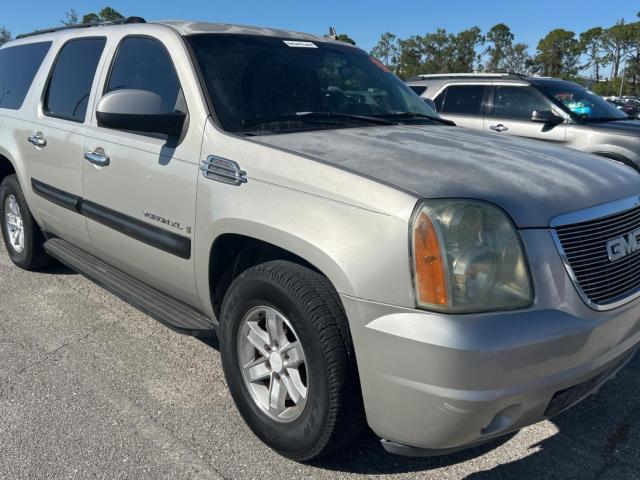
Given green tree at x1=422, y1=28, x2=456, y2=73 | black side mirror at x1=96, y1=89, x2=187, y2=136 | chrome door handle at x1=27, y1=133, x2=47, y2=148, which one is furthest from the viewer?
green tree at x1=422, y1=28, x2=456, y2=73

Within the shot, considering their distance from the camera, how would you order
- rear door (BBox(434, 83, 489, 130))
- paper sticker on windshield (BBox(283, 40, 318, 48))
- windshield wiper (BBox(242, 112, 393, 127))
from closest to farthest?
1. windshield wiper (BBox(242, 112, 393, 127))
2. paper sticker on windshield (BBox(283, 40, 318, 48))
3. rear door (BBox(434, 83, 489, 130))

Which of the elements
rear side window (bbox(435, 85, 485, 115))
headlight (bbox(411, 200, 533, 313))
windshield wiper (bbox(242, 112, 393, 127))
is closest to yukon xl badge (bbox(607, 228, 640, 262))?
headlight (bbox(411, 200, 533, 313))

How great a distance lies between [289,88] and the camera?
3.20m

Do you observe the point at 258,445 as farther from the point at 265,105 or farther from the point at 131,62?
the point at 131,62

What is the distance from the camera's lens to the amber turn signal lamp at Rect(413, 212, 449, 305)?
196 cm

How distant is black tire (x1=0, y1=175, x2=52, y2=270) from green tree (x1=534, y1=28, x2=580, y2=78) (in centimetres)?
6754

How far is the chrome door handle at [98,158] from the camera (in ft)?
11.1

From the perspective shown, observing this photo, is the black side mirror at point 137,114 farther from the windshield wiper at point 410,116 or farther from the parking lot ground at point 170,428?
the parking lot ground at point 170,428

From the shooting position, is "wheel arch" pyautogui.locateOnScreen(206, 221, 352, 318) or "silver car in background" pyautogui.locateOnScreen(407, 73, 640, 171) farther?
"silver car in background" pyautogui.locateOnScreen(407, 73, 640, 171)

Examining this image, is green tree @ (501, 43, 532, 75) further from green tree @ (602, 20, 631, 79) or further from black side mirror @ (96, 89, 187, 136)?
black side mirror @ (96, 89, 187, 136)

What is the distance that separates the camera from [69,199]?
12.6ft

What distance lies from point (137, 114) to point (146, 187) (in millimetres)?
419

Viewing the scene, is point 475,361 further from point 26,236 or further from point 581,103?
point 581,103

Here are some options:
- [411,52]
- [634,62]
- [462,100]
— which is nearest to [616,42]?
[634,62]
